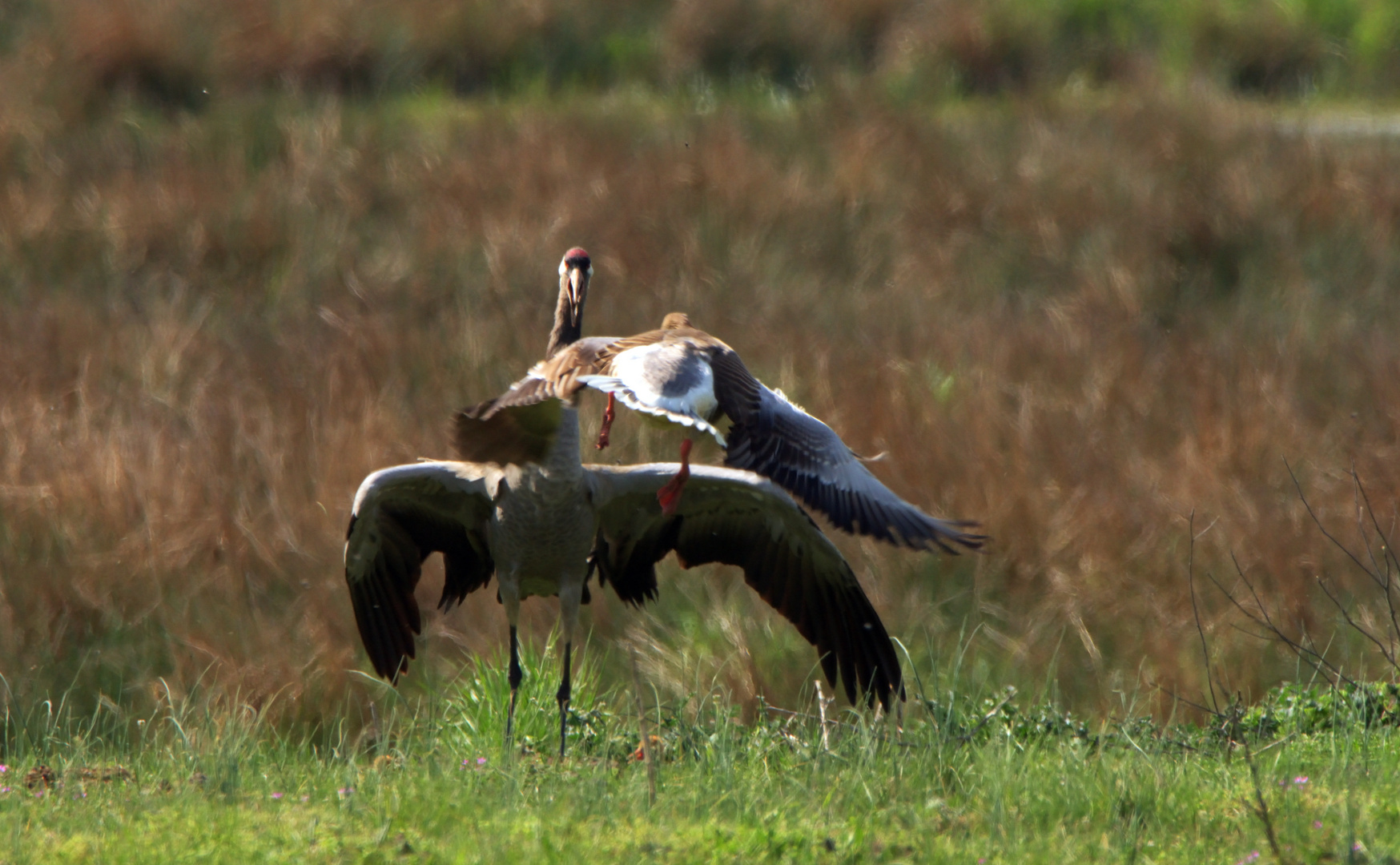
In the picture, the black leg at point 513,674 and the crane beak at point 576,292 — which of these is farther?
the black leg at point 513,674

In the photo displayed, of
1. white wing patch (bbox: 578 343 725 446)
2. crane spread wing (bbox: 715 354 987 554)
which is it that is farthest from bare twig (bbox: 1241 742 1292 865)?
white wing patch (bbox: 578 343 725 446)

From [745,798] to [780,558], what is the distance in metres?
1.59

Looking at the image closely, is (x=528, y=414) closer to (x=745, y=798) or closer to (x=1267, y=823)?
(x=745, y=798)

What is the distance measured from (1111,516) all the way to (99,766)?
4619 millimetres

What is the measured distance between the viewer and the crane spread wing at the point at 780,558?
573 centimetres

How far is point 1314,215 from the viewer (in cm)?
1270

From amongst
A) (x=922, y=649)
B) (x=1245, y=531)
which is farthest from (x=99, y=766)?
(x=1245, y=531)

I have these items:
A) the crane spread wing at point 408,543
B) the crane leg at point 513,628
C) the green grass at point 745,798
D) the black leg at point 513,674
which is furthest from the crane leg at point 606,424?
the black leg at point 513,674

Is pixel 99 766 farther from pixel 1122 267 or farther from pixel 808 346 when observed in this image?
pixel 1122 267

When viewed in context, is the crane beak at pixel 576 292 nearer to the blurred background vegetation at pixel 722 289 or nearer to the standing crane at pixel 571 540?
the standing crane at pixel 571 540

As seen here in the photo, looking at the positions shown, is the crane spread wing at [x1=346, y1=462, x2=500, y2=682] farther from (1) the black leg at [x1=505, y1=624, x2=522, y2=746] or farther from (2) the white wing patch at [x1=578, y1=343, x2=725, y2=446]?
(2) the white wing patch at [x1=578, y1=343, x2=725, y2=446]

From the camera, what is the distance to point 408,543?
5922 mm

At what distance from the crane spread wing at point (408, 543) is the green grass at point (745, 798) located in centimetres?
48

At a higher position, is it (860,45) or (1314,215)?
(860,45)
